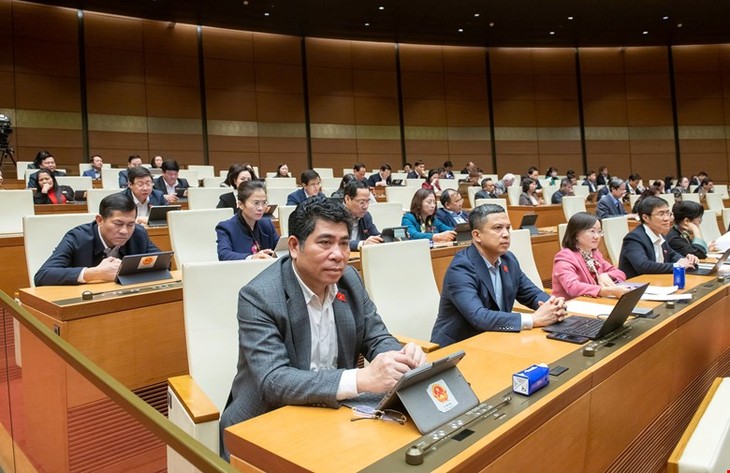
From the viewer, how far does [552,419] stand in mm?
1303

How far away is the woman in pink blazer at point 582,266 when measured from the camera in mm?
2678

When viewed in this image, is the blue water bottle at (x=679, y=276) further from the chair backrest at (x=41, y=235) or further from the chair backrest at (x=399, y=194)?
the chair backrest at (x=399, y=194)

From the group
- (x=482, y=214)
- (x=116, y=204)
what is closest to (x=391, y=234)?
(x=482, y=214)

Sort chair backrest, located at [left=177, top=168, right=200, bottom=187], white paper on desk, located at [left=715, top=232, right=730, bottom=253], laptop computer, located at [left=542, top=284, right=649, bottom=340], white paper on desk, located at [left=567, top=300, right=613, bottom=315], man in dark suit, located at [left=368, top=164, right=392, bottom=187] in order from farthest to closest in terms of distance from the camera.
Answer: man in dark suit, located at [left=368, top=164, right=392, bottom=187], chair backrest, located at [left=177, top=168, right=200, bottom=187], white paper on desk, located at [left=715, top=232, right=730, bottom=253], white paper on desk, located at [left=567, top=300, right=613, bottom=315], laptop computer, located at [left=542, top=284, right=649, bottom=340]

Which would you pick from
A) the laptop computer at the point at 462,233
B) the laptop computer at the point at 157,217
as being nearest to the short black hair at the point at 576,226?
the laptop computer at the point at 462,233

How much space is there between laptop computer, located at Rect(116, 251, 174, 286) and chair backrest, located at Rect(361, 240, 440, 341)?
1021 millimetres

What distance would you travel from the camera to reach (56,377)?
1.41m

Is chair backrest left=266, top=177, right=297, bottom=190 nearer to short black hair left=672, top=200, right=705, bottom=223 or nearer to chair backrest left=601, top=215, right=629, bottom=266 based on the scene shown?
chair backrest left=601, top=215, right=629, bottom=266

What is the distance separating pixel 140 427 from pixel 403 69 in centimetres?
1240

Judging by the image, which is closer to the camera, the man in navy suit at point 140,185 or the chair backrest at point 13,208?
the chair backrest at point 13,208

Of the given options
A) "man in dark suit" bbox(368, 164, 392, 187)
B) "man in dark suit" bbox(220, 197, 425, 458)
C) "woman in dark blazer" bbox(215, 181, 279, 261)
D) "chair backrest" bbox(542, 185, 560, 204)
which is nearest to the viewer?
"man in dark suit" bbox(220, 197, 425, 458)

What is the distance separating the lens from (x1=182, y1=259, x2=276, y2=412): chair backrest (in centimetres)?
186

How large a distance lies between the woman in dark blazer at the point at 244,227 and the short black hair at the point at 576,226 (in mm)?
1711

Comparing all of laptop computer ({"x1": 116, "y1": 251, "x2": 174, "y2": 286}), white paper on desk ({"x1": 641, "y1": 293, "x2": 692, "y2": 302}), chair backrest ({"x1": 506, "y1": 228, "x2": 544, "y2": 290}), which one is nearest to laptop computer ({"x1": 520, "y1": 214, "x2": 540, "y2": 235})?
chair backrest ({"x1": 506, "y1": 228, "x2": 544, "y2": 290})
